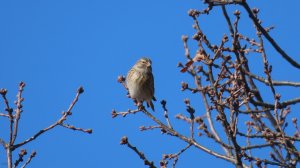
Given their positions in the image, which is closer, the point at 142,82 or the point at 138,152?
the point at 138,152

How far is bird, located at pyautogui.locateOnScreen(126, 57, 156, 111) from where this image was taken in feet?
32.0

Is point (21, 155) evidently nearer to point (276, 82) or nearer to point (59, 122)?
point (59, 122)

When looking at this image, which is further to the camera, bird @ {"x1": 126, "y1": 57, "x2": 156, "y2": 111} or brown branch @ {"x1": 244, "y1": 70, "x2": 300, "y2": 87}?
bird @ {"x1": 126, "y1": 57, "x2": 156, "y2": 111}

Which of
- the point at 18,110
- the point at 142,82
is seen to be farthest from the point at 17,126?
the point at 142,82

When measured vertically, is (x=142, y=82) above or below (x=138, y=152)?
above

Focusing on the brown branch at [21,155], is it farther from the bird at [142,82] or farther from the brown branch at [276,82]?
the bird at [142,82]

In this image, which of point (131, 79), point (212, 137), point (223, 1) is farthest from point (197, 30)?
point (131, 79)

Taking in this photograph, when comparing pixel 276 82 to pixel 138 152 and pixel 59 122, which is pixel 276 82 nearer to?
pixel 138 152

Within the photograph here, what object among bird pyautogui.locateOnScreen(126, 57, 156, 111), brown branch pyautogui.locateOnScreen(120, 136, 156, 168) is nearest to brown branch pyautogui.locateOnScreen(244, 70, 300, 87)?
brown branch pyautogui.locateOnScreen(120, 136, 156, 168)

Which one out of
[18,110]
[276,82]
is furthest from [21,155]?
[276,82]

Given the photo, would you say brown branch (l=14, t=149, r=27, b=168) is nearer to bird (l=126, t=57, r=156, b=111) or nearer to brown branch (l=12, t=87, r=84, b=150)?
brown branch (l=12, t=87, r=84, b=150)

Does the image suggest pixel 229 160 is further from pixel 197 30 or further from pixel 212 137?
pixel 197 30

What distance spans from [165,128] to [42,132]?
124 centimetres

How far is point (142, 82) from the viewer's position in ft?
32.2
